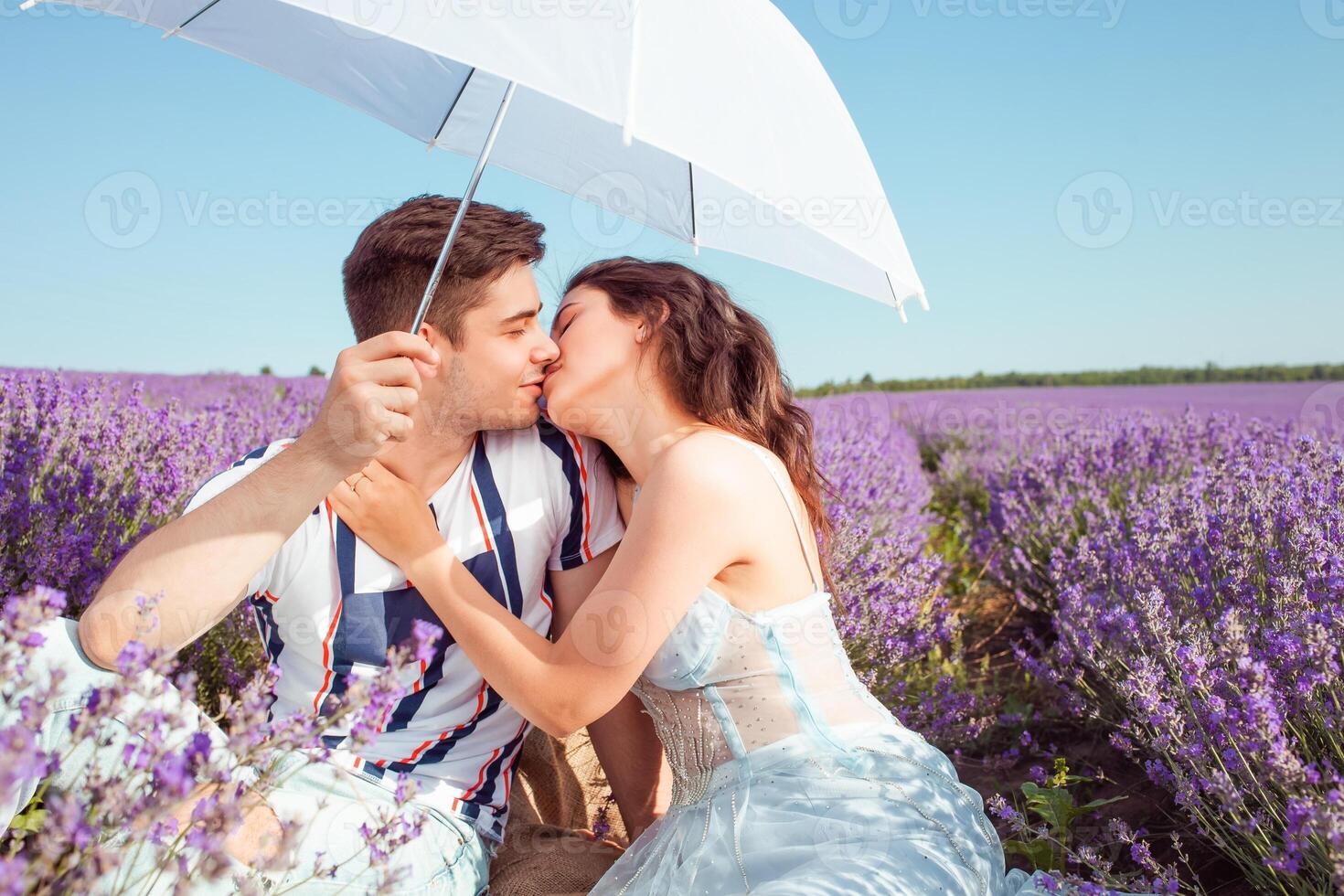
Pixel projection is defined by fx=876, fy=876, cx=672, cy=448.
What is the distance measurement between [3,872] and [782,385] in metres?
1.87

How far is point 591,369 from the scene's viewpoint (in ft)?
6.19

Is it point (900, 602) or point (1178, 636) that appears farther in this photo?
point (900, 602)

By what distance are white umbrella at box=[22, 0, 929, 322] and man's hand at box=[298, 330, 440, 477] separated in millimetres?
278

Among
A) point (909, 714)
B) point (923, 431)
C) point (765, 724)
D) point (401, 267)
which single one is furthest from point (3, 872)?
point (923, 431)

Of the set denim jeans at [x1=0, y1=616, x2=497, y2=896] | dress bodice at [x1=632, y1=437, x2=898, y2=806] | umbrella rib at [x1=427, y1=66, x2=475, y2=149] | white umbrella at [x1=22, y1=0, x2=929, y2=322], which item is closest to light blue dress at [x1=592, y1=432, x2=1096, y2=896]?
dress bodice at [x1=632, y1=437, x2=898, y2=806]

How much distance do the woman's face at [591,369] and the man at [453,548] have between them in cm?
5

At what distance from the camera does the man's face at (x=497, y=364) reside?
1.83 m

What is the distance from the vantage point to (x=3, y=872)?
651mm

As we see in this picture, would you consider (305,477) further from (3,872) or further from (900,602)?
(900,602)

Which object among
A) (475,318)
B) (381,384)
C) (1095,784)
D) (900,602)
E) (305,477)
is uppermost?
(475,318)

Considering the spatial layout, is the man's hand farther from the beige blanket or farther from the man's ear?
the beige blanket

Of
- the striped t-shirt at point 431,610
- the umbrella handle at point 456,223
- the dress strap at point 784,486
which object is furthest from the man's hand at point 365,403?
the dress strap at point 784,486

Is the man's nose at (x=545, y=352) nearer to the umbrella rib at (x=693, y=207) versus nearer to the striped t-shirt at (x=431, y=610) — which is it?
the striped t-shirt at (x=431, y=610)

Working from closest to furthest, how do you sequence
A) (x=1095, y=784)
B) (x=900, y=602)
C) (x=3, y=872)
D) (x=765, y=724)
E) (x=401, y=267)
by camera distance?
(x=3, y=872) < (x=765, y=724) < (x=401, y=267) < (x=1095, y=784) < (x=900, y=602)
